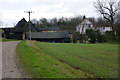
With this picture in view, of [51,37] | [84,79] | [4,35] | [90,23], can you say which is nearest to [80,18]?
[90,23]

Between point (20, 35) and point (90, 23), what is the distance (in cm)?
3577

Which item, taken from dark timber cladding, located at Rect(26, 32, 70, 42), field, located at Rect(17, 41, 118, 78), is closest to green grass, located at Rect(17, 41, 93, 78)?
field, located at Rect(17, 41, 118, 78)

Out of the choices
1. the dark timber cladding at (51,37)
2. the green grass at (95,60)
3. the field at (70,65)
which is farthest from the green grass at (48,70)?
the dark timber cladding at (51,37)

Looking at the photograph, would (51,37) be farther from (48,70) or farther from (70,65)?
(48,70)

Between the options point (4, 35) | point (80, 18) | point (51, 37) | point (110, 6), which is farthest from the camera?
point (80, 18)

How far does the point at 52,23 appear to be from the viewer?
126 metres

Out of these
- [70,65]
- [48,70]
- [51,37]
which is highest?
[51,37]

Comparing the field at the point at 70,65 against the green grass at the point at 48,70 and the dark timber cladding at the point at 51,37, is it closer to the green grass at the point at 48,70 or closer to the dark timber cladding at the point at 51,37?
the green grass at the point at 48,70

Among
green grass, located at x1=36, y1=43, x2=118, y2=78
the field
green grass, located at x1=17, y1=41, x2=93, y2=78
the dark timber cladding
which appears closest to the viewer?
green grass, located at x1=17, y1=41, x2=93, y2=78

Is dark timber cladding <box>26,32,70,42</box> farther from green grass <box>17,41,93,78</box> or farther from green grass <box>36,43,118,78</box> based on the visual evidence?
green grass <box>17,41,93,78</box>

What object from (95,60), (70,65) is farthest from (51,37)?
(70,65)

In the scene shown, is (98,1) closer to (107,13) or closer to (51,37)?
(107,13)

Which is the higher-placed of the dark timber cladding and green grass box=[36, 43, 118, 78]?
the dark timber cladding

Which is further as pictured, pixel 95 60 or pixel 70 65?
pixel 95 60
